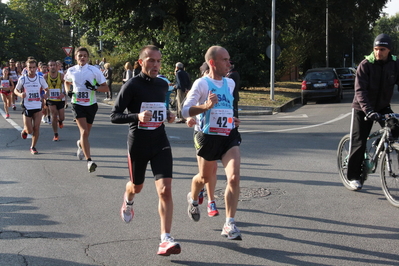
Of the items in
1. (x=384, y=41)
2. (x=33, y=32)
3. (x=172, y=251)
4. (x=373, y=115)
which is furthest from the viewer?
(x=33, y=32)

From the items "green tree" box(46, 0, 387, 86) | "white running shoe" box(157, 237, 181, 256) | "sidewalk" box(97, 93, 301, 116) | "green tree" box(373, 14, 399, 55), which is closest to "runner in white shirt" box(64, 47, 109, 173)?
"white running shoe" box(157, 237, 181, 256)

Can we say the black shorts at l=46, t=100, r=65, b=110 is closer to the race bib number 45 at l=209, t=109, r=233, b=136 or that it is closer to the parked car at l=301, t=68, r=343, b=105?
the race bib number 45 at l=209, t=109, r=233, b=136

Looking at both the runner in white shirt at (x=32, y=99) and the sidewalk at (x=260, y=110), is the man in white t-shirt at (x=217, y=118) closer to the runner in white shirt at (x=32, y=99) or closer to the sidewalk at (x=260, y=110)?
the runner in white shirt at (x=32, y=99)

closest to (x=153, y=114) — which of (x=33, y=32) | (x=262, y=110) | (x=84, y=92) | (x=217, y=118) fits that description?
(x=217, y=118)

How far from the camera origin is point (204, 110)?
5219 mm

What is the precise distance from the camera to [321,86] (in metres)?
25.1

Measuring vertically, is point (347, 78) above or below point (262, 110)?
above

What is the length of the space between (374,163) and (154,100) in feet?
10.8

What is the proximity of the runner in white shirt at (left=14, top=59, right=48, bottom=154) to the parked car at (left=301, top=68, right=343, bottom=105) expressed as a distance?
51.2 ft

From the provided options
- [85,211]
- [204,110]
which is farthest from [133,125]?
[85,211]

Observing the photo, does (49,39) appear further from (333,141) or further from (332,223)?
(332,223)

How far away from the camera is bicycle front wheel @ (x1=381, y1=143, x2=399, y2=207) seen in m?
6.52

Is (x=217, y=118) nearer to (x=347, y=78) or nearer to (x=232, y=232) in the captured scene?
(x=232, y=232)

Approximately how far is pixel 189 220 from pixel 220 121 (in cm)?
127
